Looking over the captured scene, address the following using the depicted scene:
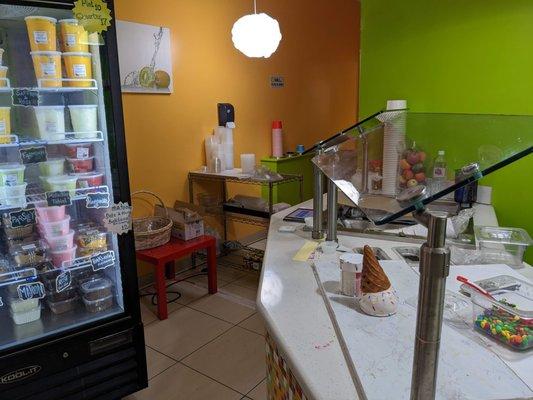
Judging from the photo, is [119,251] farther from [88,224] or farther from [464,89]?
[464,89]

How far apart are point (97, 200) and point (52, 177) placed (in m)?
0.23

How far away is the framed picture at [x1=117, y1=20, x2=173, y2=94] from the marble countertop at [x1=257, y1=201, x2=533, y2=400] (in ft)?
6.91

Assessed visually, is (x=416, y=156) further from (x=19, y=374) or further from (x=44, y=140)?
(x=19, y=374)

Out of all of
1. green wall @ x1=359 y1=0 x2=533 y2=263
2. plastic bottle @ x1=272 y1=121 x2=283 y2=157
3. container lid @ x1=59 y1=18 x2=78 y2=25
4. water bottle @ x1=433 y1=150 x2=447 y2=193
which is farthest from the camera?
plastic bottle @ x1=272 y1=121 x2=283 y2=157

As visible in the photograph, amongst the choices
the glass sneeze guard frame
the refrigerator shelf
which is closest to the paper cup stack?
the glass sneeze guard frame

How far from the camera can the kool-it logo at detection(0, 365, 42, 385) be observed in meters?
1.69

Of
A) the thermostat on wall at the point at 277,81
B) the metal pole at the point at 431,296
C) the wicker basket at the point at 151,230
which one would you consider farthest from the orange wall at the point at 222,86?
the metal pole at the point at 431,296

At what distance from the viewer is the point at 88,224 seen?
2.17m

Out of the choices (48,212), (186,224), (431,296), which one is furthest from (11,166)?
(431,296)

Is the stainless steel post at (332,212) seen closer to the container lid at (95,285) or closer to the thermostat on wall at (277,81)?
the container lid at (95,285)

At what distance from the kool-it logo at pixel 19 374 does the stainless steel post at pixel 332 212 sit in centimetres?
141

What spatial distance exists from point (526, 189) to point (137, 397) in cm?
249

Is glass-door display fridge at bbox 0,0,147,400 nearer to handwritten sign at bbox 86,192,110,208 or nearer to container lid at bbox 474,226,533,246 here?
handwritten sign at bbox 86,192,110,208

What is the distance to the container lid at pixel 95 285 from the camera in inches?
82.1
